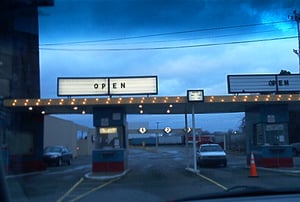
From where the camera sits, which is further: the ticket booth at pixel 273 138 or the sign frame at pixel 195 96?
the ticket booth at pixel 273 138

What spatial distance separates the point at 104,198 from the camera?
14266 mm

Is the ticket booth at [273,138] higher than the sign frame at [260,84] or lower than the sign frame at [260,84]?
lower

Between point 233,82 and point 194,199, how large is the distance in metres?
23.3

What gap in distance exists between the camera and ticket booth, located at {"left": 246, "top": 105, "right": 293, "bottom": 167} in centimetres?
2497

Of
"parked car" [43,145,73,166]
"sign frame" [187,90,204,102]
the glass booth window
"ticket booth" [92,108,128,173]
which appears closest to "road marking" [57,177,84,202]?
"ticket booth" [92,108,128,173]

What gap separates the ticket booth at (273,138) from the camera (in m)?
25.0

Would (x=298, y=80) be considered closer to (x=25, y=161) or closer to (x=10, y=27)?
(x=25, y=161)

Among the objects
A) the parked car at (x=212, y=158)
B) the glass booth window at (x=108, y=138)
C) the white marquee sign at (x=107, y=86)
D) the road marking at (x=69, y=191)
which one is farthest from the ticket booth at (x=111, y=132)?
the parked car at (x=212, y=158)

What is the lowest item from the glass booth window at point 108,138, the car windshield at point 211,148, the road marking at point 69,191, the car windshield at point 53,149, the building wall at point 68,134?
the road marking at point 69,191

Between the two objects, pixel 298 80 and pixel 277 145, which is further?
pixel 298 80

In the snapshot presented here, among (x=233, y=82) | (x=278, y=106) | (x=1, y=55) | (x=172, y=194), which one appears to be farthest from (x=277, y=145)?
(x=1, y=55)

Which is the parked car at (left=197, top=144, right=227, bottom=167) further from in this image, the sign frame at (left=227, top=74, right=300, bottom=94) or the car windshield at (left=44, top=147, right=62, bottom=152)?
the car windshield at (left=44, top=147, right=62, bottom=152)

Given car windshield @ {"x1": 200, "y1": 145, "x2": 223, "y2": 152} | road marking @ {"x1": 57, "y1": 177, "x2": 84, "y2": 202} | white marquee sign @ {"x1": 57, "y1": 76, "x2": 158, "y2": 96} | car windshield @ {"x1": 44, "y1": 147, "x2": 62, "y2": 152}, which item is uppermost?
white marquee sign @ {"x1": 57, "y1": 76, "x2": 158, "y2": 96}

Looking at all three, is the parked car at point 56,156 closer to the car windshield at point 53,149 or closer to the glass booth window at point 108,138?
the car windshield at point 53,149
